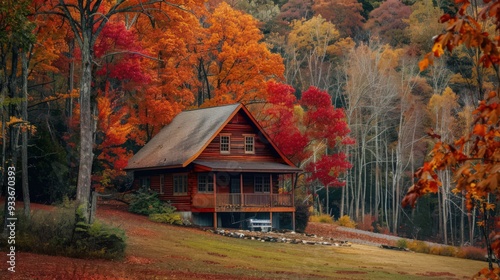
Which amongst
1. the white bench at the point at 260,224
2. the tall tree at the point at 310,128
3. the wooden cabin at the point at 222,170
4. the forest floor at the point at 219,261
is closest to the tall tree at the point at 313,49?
the tall tree at the point at 310,128

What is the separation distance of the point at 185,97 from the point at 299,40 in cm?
3486

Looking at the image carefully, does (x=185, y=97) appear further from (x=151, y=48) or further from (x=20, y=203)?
(x=20, y=203)

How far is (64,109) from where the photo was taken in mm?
50125

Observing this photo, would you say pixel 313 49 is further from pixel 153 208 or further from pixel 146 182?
pixel 153 208

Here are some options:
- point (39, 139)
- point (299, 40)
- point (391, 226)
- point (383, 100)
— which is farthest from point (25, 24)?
point (299, 40)

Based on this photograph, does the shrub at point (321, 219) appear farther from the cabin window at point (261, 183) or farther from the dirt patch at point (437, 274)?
the dirt patch at point (437, 274)

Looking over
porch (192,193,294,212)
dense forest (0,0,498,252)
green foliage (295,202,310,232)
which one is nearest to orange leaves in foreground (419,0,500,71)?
dense forest (0,0,498,252)

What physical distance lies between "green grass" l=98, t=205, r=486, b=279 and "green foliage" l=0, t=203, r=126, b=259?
1.60 m

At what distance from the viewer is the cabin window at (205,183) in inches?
1820

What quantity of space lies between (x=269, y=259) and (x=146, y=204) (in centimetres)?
1688

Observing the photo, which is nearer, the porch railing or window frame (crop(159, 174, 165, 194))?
the porch railing

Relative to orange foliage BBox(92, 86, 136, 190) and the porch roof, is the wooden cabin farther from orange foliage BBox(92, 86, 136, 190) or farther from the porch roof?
orange foliage BBox(92, 86, 136, 190)

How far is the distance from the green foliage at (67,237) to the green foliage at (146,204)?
64.4ft

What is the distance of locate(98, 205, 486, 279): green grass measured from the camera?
27.3 metres
